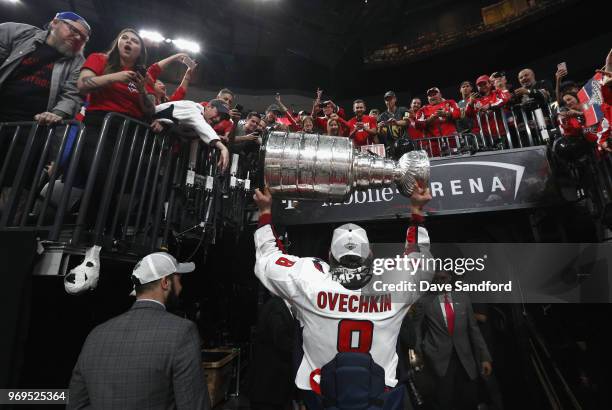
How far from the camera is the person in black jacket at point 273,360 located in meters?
3.39

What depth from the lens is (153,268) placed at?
2.46 m

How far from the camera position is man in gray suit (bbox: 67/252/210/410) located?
1965mm

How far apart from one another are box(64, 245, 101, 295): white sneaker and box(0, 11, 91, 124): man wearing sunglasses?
1403mm

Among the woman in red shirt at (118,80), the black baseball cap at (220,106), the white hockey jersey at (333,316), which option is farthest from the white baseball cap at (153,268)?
the black baseball cap at (220,106)

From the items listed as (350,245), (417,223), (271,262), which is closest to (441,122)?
(417,223)

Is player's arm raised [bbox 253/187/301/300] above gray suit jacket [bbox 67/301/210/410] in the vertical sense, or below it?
above

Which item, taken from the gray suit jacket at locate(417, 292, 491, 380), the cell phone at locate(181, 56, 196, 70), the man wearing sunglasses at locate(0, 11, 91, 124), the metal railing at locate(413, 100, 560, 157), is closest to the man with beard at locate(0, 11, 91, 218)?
the man wearing sunglasses at locate(0, 11, 91, 124)

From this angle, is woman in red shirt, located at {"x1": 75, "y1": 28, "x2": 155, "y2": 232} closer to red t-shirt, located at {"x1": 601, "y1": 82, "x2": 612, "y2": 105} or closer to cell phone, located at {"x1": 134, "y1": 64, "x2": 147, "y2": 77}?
cell phone, located at {"x1": 134, "y1": 64, "x2": 147, "y2": 77}

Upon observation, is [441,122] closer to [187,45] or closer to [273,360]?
[273,360]

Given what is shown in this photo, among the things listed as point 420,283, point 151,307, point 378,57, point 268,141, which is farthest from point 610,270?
point 378,57

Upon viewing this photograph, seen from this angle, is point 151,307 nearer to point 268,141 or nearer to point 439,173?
point 268,141

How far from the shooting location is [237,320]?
20.8 ft

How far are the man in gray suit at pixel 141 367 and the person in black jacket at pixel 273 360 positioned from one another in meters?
1.36

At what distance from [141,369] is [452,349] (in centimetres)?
356
